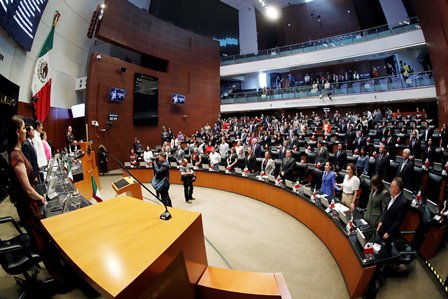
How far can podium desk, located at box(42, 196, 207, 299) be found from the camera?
3.18 feet

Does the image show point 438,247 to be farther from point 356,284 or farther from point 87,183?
point 87,183

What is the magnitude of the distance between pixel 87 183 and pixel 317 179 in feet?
19.3

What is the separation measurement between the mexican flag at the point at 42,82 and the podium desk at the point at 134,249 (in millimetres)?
7909

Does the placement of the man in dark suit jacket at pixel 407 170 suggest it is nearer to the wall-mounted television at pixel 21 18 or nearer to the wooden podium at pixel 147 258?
the wooden podium at pixel 147 258

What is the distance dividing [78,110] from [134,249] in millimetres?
12238

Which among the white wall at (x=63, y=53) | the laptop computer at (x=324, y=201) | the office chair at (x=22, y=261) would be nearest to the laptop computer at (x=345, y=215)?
the laptop computer at (x=324, y=201)

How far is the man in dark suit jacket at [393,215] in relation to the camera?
9.20 ft

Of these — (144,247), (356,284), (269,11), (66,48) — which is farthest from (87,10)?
(356,284)

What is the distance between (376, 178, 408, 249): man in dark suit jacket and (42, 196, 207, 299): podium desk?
8.70 feet

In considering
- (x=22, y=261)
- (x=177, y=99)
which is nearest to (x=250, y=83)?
(x=177, y=99)

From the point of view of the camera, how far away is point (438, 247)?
336 centimetres

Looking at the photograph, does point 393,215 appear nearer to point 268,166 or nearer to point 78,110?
point 268,166

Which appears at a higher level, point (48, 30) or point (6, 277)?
point (48, 30)

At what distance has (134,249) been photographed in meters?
1.15
